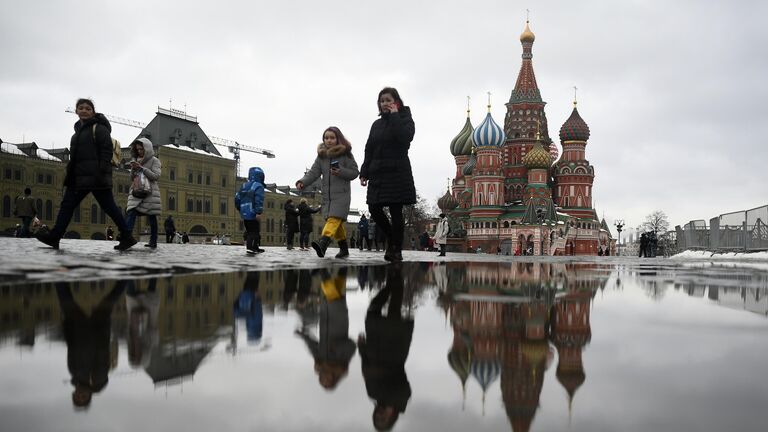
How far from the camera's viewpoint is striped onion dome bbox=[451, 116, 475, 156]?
84562 millimetres

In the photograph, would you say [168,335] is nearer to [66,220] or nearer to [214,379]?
[214,379]

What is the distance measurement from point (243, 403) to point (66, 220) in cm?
755

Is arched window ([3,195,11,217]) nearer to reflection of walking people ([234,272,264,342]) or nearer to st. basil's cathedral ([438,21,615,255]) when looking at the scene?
st. basil's cathedral ([438,21,615,255])

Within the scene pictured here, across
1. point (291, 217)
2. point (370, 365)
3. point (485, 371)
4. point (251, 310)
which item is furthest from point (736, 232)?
point (370, 365)

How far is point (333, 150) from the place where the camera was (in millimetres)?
8531

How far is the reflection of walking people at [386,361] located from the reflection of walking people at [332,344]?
6cm

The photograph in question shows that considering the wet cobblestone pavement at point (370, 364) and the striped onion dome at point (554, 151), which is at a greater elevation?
the striped onion dome at point (554, 151)

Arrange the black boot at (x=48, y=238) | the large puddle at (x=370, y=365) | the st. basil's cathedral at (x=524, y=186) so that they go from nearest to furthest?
the large puddle at (x=370, y=365) < the black boot at (x=48, y=238) < the st. basil's cathedral at (x=524, y=186)

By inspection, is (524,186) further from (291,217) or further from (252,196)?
(252,196)

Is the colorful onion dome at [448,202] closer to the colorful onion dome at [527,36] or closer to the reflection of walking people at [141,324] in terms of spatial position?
the colorful onion dome at [527,36]

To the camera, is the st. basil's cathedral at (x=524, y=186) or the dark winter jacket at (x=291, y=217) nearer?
the dark winter jacket at (x=291, y=217)

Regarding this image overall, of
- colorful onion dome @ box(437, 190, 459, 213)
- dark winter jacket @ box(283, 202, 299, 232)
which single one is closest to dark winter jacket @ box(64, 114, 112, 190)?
dark winter jacket @ box(283, 202, 299, 232)

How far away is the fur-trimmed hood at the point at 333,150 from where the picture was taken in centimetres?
854

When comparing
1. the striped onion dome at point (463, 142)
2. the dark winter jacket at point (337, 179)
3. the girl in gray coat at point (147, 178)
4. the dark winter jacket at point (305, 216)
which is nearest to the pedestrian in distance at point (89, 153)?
the girl in gray coat at point (147, 178)
